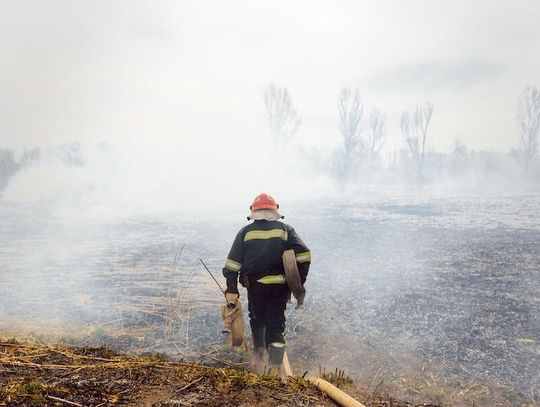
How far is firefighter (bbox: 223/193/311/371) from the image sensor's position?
417 centimetres

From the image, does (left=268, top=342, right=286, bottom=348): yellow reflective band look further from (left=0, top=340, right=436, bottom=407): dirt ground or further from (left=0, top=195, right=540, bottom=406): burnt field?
(left=0, top=340, right=436, bottom=407): dirt ground

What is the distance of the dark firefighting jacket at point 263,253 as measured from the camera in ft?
13.7

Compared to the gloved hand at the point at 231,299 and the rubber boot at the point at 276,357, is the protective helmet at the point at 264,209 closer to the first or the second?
the gloved hand at the point at 231,299

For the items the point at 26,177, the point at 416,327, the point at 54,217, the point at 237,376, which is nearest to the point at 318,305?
the point at 416,327

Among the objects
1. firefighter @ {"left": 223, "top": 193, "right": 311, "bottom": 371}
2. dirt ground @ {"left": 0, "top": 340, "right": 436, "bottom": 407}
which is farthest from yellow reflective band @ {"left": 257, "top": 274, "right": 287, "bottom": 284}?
dirt ground @ {"left": 0, "top": 340, "right": 436, "bottom": 407}

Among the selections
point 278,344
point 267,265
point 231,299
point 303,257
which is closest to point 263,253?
point 267,265

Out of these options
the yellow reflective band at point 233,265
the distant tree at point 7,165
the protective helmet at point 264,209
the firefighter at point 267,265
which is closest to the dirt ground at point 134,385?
the firefighter at point 267,265

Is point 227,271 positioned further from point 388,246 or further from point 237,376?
point 388,246

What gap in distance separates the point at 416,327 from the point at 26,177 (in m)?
30.4

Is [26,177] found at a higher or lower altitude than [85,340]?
higher

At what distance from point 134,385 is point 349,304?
4.57 metres

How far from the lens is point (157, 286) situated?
782 cm

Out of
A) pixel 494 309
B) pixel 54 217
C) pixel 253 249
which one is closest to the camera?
pixel 253 249

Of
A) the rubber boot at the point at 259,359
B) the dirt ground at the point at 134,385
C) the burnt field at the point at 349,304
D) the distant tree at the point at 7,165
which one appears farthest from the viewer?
the distant tree at the point at 7,165
